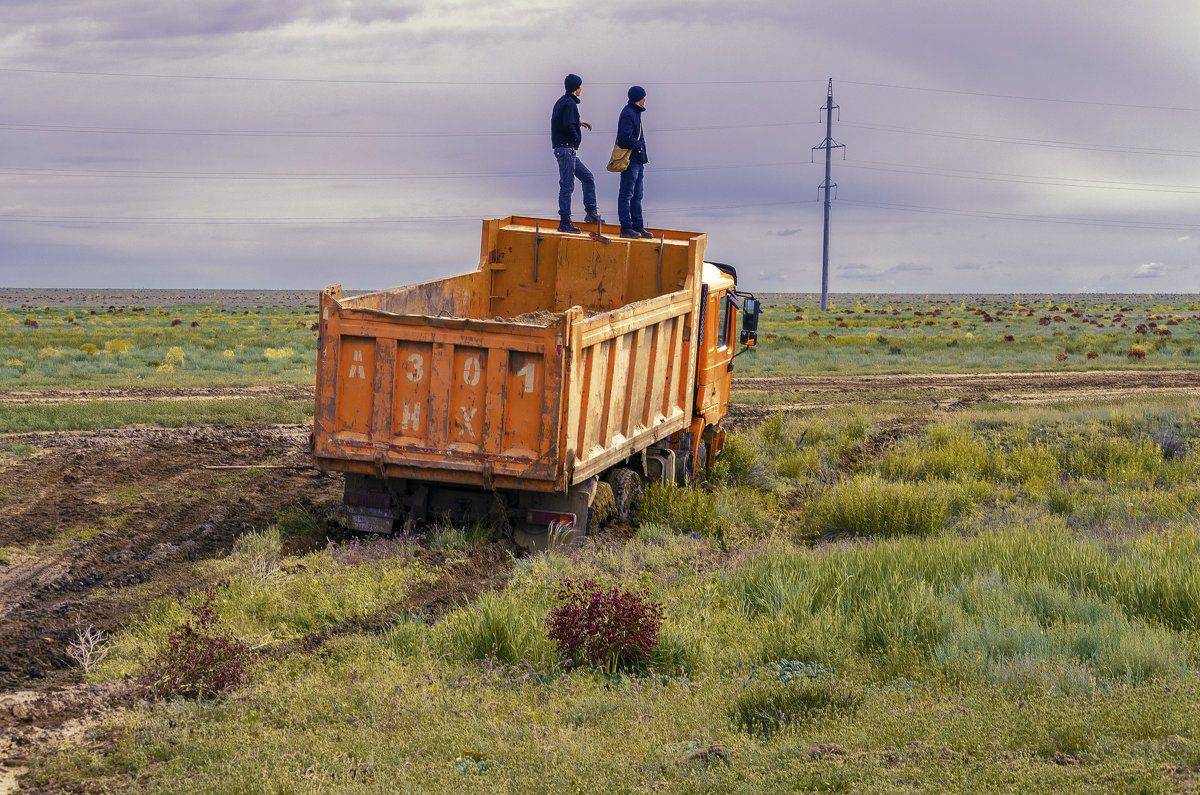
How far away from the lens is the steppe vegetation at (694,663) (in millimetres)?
4531

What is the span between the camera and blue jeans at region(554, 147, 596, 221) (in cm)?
1368

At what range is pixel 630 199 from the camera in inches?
537

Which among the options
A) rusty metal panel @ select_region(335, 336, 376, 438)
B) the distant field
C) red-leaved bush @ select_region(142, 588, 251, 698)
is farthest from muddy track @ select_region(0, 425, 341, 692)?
the distant field

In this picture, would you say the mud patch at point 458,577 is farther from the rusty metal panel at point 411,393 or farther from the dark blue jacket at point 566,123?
the dark blue jacket at point 566,123

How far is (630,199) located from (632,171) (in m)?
0.38

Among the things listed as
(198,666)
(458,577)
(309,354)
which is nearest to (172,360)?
(309,354)

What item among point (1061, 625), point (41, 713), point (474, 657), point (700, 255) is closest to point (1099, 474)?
point (700, 255)

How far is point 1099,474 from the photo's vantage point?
45.3 ft

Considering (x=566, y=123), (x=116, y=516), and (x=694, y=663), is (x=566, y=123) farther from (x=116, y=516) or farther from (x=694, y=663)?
(x=694, y=663)

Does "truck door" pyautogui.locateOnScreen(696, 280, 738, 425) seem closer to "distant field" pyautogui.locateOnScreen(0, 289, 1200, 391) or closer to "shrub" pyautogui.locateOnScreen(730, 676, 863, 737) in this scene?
"shrub" pyautogui.locateOnScreen(730, 676, 863, 737)

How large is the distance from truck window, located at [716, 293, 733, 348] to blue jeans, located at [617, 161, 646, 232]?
1479mm

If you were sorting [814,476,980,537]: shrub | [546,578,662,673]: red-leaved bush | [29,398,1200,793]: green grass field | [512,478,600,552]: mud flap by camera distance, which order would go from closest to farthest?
[29,398,1200,793]: green grass field → [546,578,662,673]: red-leaved bush → [512,478,600,552]: mud flap → [814,476,980,537]: shrub

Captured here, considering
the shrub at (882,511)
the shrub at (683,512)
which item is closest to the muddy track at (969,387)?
the shrub at (882,511)

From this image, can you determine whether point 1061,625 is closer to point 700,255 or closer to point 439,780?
point 439,780
